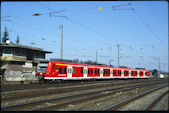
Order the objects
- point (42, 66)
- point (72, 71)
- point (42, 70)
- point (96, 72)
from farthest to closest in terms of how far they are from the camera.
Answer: point (96, 72) → point (72, 71) → point (42, 66) → point (42, 70)

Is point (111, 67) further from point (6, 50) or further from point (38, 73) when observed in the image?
point (6, 50)

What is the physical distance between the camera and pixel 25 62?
42.9m

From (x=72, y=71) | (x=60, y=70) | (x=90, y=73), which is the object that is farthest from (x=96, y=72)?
(x=60, y=70)

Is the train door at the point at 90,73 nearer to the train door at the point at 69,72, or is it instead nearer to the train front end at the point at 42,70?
Result: the train door at the point at 69,72

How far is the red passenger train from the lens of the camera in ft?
79.3

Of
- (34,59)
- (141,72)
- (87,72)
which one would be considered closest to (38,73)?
(87,72)

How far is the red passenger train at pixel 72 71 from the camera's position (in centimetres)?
2416

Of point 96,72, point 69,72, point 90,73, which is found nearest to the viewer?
point 69,72

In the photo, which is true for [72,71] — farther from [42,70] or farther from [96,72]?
[96,72]

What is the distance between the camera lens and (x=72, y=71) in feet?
90.8

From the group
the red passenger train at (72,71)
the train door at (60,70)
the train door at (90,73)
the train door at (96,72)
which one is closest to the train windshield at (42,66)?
the red passenger train at (72,71)

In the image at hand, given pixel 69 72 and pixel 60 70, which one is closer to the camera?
pixel 60 70

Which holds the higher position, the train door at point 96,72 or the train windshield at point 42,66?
the train windshield at point 42,66

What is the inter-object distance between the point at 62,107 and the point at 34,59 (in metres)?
36.7
